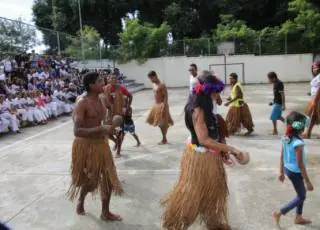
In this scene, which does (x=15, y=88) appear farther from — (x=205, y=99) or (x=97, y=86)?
(x=205, y=99)

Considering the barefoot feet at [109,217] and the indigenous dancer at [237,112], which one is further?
the indigenous dancer at [237,112]

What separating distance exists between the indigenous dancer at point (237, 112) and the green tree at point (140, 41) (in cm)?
1894

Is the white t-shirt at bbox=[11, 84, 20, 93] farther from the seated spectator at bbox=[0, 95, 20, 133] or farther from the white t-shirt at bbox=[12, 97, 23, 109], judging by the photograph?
the seated spectator at bbox=[0, 95, 20, 133]

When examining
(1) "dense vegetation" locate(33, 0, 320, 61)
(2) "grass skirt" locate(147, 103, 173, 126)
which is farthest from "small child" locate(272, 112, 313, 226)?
(1) "dense vegetation" locate(33, 0, 320, 61)

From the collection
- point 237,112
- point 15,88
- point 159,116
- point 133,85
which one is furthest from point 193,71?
point 133,85

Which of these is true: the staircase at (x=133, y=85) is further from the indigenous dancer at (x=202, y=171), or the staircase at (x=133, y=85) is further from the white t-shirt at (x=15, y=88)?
the indigenous dancer at (x=202, y=171)

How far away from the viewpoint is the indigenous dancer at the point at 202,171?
384cm

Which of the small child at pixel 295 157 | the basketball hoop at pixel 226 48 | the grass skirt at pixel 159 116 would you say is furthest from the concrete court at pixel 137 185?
the basketball hoop at pixel 226 48

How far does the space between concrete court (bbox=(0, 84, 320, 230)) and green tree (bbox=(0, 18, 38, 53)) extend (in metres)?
9.19

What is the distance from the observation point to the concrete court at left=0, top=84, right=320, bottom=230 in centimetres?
473

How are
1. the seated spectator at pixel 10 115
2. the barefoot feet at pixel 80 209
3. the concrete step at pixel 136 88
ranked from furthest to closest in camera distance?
the concrete step at pixel 136 88, the seated spectator at pixel 10 115, the barefoot feet at pixel 80 209

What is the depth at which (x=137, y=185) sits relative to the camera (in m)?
6.04

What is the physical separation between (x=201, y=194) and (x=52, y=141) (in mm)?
6785

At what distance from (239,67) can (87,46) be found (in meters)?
10.2
